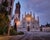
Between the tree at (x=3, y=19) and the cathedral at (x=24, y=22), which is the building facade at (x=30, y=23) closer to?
the cathedral at (x=24, y=22)

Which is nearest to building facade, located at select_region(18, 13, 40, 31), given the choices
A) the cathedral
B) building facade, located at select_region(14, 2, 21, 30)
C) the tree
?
the cathedral

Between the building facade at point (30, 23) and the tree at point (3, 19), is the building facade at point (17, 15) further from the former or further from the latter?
the tree at point (3, 19)

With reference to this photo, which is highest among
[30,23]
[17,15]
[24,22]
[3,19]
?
[17,15]

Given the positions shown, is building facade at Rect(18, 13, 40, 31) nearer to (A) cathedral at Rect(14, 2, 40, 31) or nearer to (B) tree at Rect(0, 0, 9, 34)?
(A) cathedral at Rect(14, 2, 40, 31)

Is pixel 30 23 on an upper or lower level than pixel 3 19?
lower

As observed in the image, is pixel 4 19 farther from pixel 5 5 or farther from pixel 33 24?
pixel 33 24

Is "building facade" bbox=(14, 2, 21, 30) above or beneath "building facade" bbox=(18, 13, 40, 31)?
above

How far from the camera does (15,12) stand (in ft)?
37.4

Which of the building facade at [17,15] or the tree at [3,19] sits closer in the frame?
the tree at [3,19]

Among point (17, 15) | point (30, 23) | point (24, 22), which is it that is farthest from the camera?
point (24, 22)

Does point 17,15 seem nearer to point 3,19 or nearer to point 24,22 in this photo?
point 24,22

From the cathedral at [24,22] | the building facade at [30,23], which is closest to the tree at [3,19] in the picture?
the cathedral at [24,22]

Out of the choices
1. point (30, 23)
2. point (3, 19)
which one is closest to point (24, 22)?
point (30, 23)

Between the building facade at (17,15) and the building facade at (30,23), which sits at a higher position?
the building facade at (17,15)
